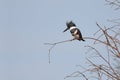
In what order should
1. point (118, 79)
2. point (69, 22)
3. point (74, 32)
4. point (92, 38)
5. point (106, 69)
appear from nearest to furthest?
1. point (118, 79)
2. point (106, 69)
3. point (92, 38)
4. point (69, 22)
5. point (74, 32)

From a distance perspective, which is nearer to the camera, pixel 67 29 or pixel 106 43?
pixel 106 43

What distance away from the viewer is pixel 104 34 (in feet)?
8.81

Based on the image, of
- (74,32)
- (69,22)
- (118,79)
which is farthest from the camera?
(74,32)

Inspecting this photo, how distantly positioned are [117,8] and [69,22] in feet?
5.55

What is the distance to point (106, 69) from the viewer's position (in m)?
2.57

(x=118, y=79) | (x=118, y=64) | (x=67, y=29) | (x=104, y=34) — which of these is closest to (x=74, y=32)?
(x=67, y=29)

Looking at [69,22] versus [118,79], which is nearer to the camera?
[118,79]

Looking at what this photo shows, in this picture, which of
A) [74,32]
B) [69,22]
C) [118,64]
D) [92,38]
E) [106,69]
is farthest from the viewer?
[74,32]

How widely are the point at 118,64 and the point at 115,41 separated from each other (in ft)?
2.09

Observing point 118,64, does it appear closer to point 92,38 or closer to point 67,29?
point 92,38

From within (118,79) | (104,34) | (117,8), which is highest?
(117,8)

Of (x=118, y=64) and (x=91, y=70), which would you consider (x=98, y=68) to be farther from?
(x=118, y=64)

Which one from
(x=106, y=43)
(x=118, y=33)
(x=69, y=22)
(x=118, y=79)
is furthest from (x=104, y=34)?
(x=69, y=22)

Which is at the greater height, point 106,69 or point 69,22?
point 69,22
